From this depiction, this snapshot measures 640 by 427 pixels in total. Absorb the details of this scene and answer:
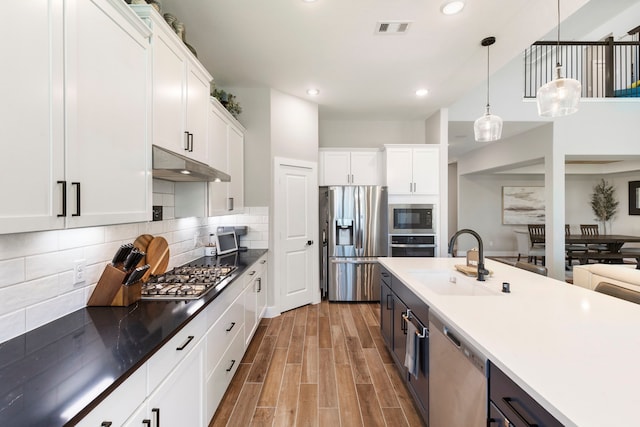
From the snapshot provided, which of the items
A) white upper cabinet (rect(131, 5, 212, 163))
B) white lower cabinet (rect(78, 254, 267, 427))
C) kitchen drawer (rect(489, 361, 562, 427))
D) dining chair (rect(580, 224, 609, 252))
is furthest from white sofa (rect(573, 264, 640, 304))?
dining chair (rect(580, 224, 609, 252))

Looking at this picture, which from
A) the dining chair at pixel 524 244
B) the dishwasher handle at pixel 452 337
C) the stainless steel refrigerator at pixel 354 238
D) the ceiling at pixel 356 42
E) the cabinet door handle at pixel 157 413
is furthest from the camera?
the dining chair at pixel 524 244

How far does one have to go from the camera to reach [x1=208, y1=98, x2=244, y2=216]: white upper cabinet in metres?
2.46

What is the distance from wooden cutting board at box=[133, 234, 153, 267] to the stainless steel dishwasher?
193 centimetres

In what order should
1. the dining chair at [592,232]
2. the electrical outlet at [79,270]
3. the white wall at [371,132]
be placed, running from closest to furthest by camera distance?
the electrical outlet at [79,270] → the white wall at [371,132] → the dining chair at [592,232]

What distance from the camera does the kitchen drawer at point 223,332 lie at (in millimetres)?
1654

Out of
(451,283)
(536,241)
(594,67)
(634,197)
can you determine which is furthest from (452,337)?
(634,197)

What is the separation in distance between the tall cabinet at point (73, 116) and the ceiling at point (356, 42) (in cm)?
113

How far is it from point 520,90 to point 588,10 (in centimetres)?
149

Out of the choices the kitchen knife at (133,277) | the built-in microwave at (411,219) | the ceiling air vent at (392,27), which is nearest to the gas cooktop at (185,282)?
the kitchen knife at (133,277)

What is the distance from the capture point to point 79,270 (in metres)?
1.39

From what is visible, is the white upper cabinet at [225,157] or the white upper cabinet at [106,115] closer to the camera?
the white upper cabinet at [106,115]

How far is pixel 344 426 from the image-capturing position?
1.78 meters

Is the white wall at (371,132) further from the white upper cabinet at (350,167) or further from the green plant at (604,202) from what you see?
the green plant at (604,202)

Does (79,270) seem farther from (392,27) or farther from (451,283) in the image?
(392,27)
